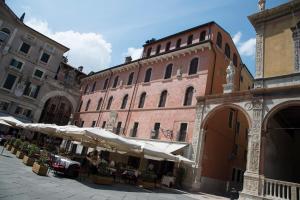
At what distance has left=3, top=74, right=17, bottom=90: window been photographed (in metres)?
29.6

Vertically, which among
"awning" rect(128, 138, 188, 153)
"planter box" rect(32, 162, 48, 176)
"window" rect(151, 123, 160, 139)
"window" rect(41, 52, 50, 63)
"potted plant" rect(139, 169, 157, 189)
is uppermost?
"window" rect(41, 52, 50, 63)

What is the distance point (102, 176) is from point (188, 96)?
10.9 meters

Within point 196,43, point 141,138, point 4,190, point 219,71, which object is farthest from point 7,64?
point 4,190

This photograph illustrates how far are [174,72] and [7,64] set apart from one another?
73.0 ft

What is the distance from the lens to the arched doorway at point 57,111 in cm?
3562

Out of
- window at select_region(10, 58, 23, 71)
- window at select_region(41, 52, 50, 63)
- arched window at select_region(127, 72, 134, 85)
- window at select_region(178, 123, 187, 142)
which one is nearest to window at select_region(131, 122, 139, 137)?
window at select_region(178, 123, 187, 142)

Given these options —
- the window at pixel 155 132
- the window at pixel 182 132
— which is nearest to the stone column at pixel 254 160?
the window at pixel 182 132

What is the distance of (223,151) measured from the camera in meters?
19.6

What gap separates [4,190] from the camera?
6.30 meters

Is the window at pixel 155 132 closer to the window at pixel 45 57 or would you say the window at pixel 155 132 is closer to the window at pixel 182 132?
the window at pixel 182 132

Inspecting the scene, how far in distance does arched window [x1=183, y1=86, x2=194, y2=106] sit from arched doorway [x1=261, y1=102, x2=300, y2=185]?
635 centimetres

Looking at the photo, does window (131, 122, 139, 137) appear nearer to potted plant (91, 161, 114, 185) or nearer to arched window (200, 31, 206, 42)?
arched window (200, 31, 206, 42)

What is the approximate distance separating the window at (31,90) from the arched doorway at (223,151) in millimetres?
25290

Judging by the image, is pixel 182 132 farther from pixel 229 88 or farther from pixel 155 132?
pixel 229 88
